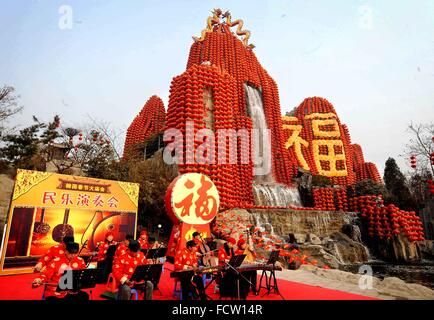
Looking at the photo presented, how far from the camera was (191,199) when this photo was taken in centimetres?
1065

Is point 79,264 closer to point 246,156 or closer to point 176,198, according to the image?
point 176,198

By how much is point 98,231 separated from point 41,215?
2.07 m

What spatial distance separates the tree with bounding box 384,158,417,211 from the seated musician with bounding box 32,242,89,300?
986 inches

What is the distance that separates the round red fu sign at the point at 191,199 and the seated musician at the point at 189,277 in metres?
3.62

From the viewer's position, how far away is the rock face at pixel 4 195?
570 inches

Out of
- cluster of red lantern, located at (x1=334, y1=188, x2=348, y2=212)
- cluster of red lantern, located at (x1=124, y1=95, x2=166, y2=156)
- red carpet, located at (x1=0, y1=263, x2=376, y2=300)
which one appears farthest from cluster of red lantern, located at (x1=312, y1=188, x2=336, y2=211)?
cluster of red lantern, located at (x1=124, y1=95, x2=166, y2=156)

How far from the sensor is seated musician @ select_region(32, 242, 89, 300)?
4.21 meters

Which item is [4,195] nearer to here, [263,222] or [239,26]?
[263,222]

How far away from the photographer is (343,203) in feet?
76.3

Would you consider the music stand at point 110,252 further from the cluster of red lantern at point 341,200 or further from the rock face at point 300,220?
the cluster of red lantern at point 341,200

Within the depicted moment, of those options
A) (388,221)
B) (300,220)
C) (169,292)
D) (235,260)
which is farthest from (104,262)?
(388,221)

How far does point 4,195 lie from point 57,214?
8782 millimetres

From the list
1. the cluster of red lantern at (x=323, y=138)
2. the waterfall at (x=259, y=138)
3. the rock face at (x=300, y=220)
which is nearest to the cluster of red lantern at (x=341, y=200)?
the rock face at (x=300, y=220)

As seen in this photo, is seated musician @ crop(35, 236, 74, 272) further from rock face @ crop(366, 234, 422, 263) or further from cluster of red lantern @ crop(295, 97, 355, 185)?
cluster of red lantern @ crop(295, 97, 355, 185)
